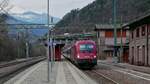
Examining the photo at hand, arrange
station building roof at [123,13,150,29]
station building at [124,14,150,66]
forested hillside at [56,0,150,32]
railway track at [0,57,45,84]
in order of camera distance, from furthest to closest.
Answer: forested hillside at [56,0,150,32]
station building at [124,14,150,66]
station building roof at [123,13,150,29]
railway track at [0,57,45,84]

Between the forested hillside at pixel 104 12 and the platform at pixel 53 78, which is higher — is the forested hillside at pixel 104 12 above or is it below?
above

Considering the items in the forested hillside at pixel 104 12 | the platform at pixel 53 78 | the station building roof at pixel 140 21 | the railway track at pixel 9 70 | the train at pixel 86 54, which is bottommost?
the railway track at pixel 9 70

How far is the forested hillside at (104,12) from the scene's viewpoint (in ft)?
394

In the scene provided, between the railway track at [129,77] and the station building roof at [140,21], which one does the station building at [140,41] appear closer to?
the station building roof at [140,21]

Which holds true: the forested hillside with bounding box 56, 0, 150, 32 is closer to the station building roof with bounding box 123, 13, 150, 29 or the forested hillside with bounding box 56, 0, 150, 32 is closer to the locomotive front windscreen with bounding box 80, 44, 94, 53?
the station building roof with bounding box 123, 13, 150, 29

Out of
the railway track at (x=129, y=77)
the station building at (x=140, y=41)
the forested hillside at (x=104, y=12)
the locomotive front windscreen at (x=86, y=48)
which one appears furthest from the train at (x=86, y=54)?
the forested hillside at (x=104, y=12)

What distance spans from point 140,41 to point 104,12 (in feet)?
275

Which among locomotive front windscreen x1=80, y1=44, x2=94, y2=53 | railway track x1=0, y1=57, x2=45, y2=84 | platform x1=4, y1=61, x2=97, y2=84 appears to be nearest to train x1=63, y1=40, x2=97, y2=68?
locomotive front windscreen x1=80, y1=44, x2=94, y2=53

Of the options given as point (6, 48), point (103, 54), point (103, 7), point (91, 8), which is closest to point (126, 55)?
point (103, 54)

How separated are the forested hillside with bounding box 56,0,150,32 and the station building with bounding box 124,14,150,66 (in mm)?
48762

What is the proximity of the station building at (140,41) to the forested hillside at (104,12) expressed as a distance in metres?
48.8

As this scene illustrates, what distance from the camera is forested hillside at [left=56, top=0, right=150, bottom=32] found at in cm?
12019

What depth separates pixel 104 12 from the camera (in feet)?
448

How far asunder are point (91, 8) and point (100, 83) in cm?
12687
